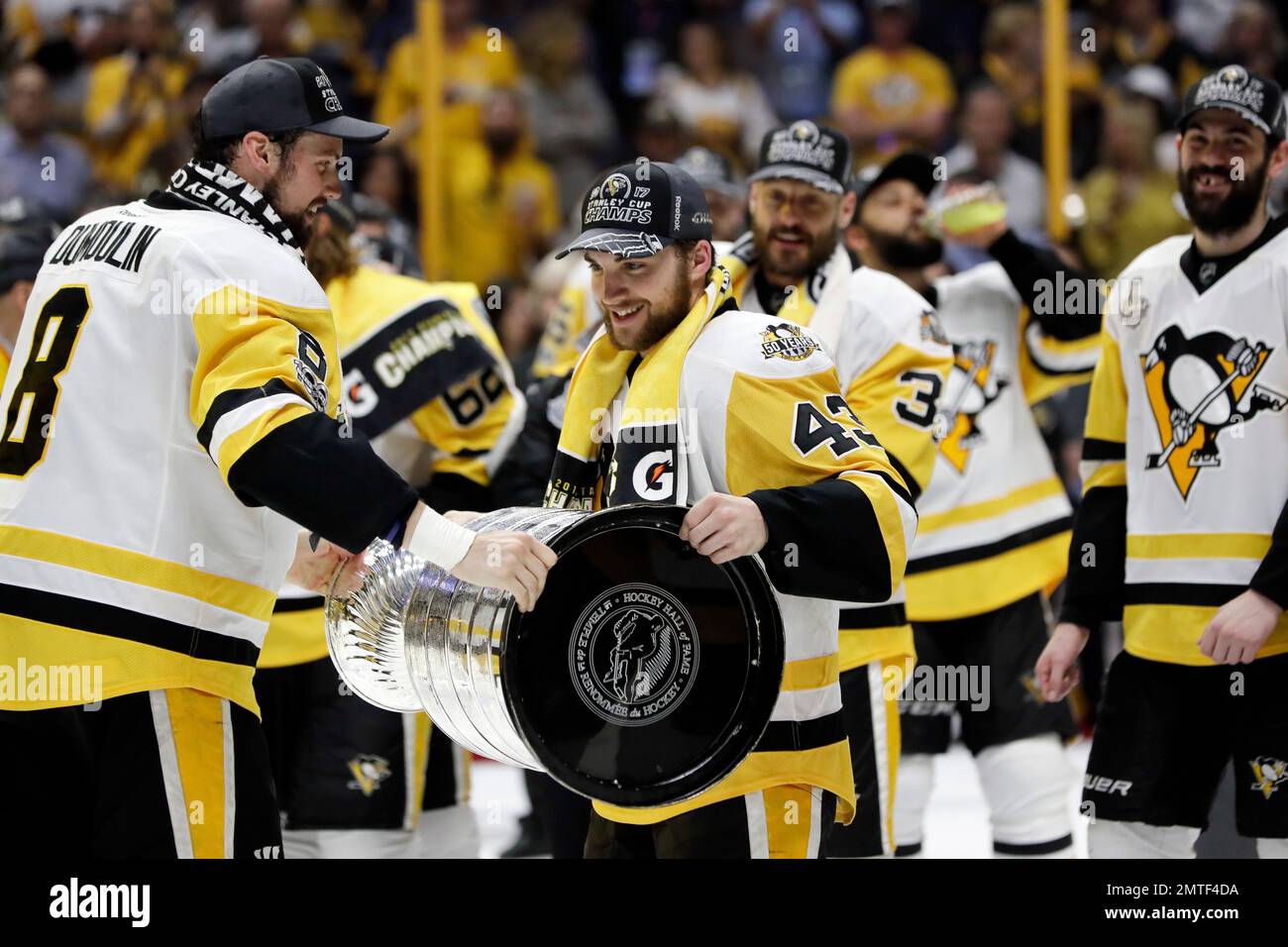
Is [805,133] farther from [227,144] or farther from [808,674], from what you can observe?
[808,674]

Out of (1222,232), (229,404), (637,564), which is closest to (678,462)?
(637,564)

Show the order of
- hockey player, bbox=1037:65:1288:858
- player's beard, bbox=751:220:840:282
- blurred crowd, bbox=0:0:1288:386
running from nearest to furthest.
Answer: hockey player, bbox=1037:65:1288:858
player's beard, bbox=751:220:840:282
blurred crowd, bbox=0:0:1288:386

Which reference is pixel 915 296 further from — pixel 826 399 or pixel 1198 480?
pixel 826 399

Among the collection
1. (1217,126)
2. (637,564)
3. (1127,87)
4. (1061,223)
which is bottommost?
(637,564)

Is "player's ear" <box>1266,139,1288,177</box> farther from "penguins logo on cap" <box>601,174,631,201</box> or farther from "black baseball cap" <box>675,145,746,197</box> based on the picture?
"black baseball cap" <box>675,145,746,197</box>

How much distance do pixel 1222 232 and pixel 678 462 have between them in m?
1.50

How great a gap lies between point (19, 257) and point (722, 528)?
282 cm

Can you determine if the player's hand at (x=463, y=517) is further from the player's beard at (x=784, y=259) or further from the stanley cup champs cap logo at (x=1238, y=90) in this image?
the stanley cup champs cap logo at (x=1238, y=90)

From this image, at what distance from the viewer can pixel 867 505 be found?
283 cm

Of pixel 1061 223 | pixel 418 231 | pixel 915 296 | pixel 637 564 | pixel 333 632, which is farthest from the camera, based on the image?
pixel 418 231

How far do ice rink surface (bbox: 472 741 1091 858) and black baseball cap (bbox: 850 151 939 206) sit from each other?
5.78 feet

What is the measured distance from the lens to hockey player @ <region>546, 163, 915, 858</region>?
9.24 feet

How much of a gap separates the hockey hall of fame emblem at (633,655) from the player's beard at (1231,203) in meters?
1.64

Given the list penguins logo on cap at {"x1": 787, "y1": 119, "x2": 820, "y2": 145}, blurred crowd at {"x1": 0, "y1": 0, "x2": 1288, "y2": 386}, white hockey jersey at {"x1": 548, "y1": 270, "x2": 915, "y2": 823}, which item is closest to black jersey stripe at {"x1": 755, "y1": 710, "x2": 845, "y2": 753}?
white hockey jersey at {"x1": 548, "y1": 270, "x2": 915, "y2": 823}
